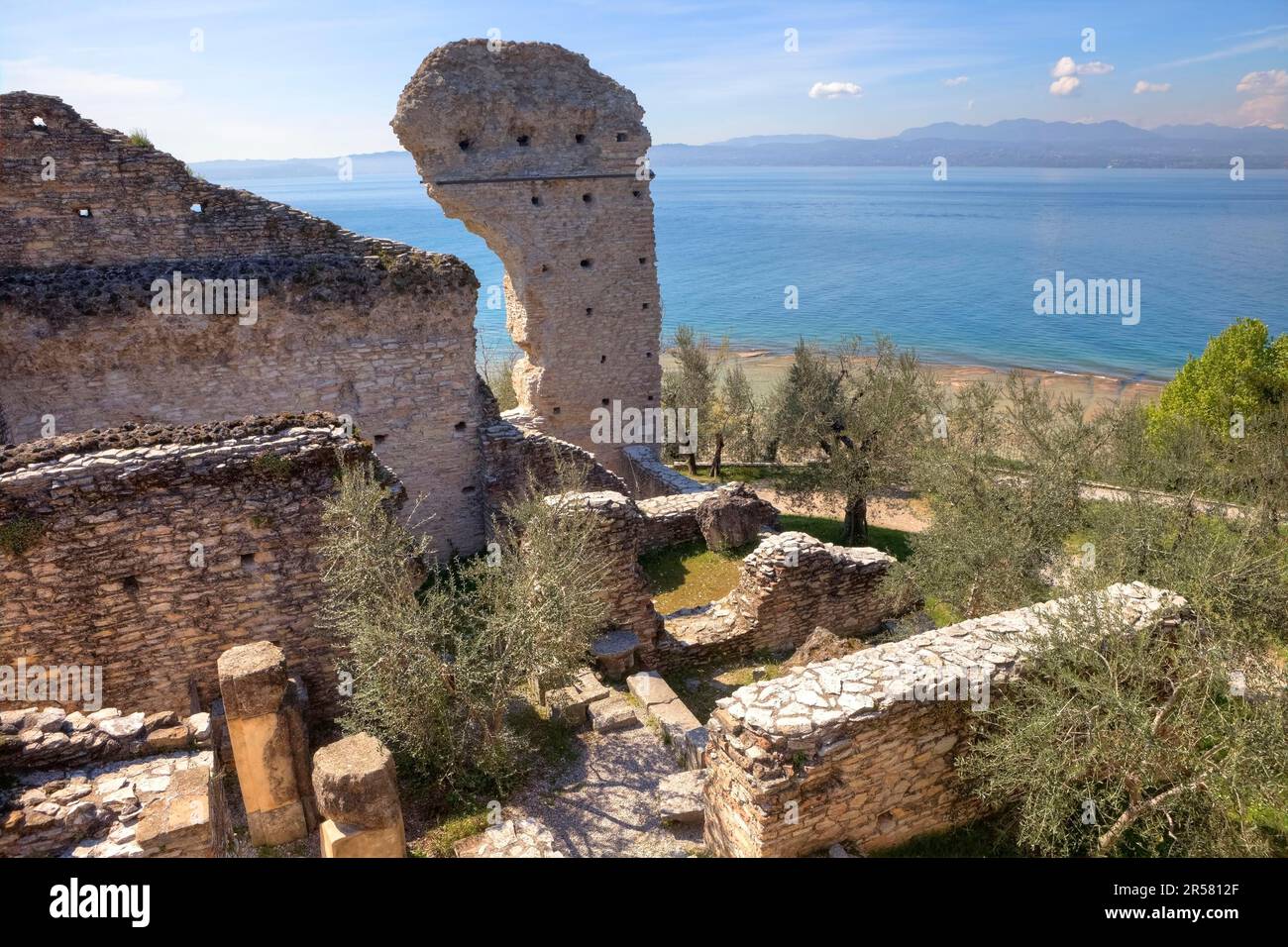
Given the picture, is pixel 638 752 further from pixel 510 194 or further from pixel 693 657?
pixel 510 194

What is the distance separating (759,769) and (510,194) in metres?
14.1

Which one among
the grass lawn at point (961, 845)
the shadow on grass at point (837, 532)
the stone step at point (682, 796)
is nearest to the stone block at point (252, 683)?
the stone step at point (682, 796)

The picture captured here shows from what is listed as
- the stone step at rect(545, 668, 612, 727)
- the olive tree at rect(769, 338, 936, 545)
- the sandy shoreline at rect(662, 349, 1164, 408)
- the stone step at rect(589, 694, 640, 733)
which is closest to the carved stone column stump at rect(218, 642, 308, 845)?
the stone step at rect(545, 668, 612, 727)

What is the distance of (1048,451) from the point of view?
12039 millimetres

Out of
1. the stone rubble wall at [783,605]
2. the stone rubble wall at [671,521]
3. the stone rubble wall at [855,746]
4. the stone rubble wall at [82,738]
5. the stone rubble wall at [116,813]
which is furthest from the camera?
the stone rubble wall at [671,521]

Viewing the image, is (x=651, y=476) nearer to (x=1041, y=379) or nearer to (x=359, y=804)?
(x=359, y=804)

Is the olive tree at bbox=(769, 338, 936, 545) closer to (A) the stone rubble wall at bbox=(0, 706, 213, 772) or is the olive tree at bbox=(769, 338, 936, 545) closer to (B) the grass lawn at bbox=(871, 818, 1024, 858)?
(B) the grass lawn at bbox=(871, 818, 1024, 858)

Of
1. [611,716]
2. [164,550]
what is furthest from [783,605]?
[164,550]

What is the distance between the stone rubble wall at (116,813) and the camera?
4695 millimetres

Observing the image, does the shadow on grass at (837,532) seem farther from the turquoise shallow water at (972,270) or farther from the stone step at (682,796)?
the turquoise shallow water at (972,270)

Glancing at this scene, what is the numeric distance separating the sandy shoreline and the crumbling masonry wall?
27.3m

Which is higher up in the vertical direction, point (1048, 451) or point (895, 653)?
point (1048, 451)

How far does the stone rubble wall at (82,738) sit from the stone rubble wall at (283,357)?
5680mm

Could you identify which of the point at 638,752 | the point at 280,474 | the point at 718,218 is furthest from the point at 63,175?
the point at 718,218
